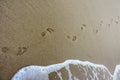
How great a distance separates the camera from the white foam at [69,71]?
3.92 ft

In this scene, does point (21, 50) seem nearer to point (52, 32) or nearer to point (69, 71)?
point (52, 32)

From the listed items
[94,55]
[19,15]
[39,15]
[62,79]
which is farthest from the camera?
[94,55]

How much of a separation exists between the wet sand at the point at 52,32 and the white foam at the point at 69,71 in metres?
0.03

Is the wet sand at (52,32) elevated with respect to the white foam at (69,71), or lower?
elevated

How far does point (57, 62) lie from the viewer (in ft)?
4.57

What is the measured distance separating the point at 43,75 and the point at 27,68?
0.42 feet

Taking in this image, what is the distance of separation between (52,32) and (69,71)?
0.32 meters

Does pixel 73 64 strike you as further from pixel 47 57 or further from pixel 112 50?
pixel 112 50

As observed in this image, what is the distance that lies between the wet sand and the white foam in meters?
0.03

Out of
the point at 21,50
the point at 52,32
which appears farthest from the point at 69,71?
the point at 21,50

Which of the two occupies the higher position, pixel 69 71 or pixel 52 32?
pixel 52 32

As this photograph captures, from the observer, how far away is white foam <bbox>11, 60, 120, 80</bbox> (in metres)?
1.19

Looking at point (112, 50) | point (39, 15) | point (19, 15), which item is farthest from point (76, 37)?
point (112, 50)

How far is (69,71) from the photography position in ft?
4.81
